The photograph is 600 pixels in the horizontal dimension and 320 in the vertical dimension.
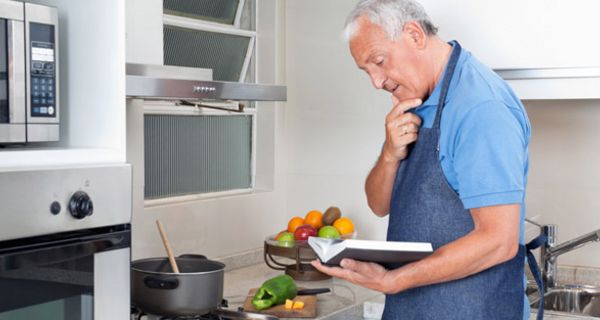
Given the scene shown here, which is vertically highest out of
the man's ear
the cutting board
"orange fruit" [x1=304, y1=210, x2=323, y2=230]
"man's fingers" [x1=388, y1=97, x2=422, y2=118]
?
the man's ear

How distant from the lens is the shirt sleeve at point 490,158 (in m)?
1.51

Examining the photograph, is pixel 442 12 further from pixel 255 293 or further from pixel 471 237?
pixel 471 237

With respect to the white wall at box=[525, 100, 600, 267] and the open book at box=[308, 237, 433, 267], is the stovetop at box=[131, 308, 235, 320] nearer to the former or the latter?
the open book at box=[308, 237, 433, 267]

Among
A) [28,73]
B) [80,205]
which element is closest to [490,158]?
[80,205]

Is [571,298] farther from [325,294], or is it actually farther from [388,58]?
[388,58]

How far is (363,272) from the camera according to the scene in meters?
1.62

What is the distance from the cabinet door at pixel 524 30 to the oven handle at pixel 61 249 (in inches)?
50.2

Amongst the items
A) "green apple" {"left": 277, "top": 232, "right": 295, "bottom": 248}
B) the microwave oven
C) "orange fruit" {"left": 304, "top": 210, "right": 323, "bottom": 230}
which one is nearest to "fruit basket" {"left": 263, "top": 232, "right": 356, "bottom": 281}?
"green apple" {"left": 277, "top": 232, "right": 295, "bottom": 248}

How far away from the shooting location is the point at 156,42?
2.09 meters

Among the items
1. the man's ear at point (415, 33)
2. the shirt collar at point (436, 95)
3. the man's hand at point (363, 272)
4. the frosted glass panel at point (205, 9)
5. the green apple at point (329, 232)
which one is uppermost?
the frosted glass panel at point (205, 9)

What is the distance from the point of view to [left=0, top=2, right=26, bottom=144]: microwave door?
1.45m

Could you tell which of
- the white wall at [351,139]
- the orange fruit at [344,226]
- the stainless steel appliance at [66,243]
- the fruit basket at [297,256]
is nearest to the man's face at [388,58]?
the stainless steel appliance at [66,243]

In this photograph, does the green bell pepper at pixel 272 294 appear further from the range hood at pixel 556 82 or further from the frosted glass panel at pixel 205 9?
the frosted glass panel at pixel 205 9

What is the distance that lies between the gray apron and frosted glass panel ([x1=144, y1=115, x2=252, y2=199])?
1.16 metres
